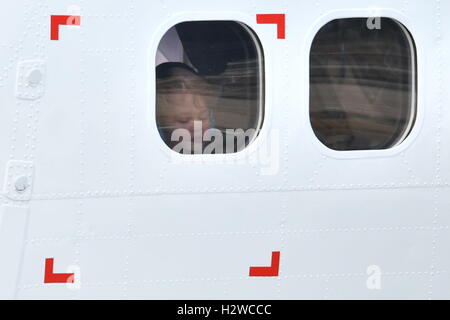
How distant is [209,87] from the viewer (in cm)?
364

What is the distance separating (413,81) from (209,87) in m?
0.97

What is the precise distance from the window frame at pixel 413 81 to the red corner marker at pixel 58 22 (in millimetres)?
1056

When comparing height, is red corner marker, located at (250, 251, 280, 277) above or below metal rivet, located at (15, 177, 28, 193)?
below

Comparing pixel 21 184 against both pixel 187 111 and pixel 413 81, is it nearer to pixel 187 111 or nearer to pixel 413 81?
pixel 187 111

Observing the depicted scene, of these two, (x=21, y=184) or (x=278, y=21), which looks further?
(x=278, y=21)

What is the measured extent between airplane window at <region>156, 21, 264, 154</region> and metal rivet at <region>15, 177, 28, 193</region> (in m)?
0.65

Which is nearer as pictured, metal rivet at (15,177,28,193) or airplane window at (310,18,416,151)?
metal rivet at (15,177,28,193)

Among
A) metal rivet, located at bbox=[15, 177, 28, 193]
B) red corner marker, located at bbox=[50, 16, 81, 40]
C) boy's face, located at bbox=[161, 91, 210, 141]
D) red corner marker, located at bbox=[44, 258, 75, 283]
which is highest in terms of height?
red corner marker, located at bbox=[50, 16, 81, 40]

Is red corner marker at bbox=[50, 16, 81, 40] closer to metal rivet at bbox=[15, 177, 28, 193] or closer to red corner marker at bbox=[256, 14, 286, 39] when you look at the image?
metal rivet at bbox=[15, 177, 28, 193]

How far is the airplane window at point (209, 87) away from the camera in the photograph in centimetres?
358

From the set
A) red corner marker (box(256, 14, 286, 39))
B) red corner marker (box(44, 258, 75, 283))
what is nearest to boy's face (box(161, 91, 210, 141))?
red corner marker (box(256, 14, 286, 39))

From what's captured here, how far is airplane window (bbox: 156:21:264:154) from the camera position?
3580 millimetres

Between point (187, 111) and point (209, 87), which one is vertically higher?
point (209, 87)

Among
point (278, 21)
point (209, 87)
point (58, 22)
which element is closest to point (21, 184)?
point (58, 22)
